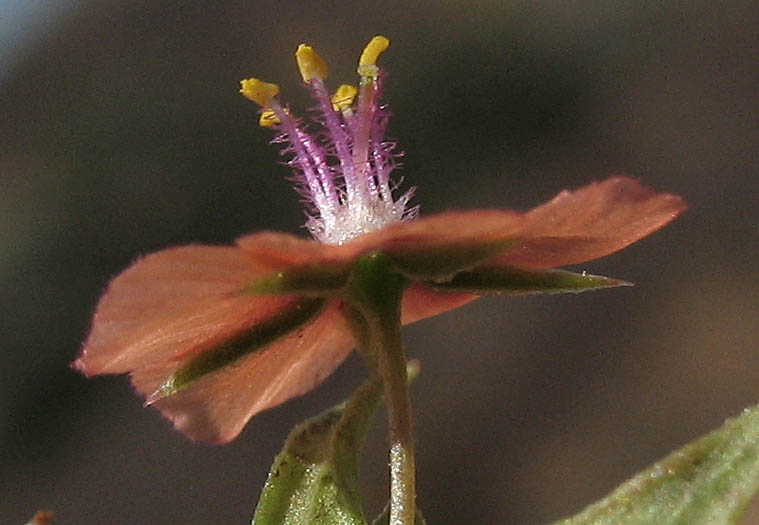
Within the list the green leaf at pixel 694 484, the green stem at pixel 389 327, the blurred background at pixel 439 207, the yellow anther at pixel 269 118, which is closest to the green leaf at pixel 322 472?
the green stem at pixel 389 327

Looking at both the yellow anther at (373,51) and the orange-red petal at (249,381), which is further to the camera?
the yellow anther at (373,51)

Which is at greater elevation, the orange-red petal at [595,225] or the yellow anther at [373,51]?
the yellow anther at [373,51]

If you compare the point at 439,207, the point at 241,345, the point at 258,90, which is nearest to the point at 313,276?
the point at 241,345

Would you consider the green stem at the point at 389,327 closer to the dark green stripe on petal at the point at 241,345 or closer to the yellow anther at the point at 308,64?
the dark green stripe on petal at the point at 241,345

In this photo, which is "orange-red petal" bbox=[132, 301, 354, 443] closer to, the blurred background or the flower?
the flower

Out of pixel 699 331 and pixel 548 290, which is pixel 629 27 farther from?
pixel 548 290

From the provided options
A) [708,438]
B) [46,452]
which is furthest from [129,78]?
[708,438]
